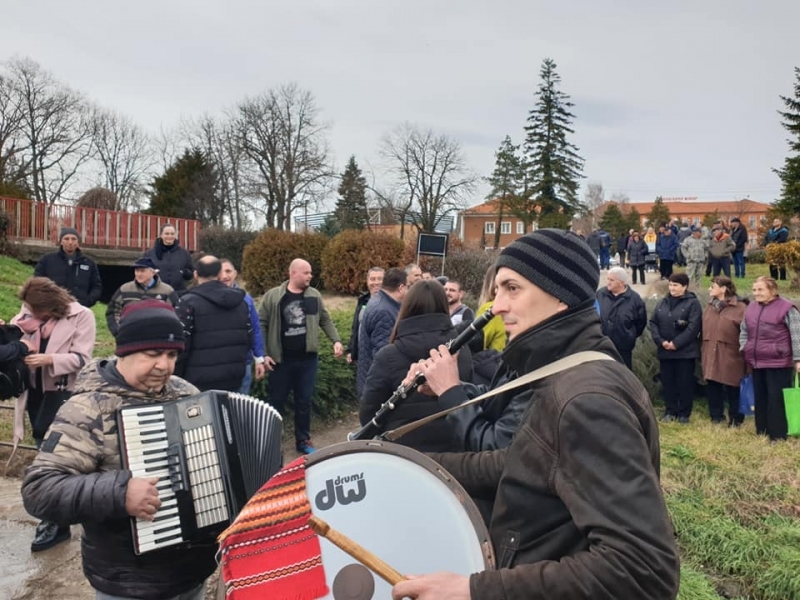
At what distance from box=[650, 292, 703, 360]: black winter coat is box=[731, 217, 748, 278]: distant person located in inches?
466

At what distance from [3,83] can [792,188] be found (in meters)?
46.5

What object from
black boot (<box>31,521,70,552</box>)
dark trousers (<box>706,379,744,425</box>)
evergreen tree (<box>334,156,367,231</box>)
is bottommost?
black boot (<box>31,521,70,552</box>)

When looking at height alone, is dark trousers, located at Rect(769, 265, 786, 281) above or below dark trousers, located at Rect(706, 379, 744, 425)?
above

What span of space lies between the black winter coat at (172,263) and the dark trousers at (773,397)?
23.4 feet

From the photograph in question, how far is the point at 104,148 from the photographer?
5112 centimetres

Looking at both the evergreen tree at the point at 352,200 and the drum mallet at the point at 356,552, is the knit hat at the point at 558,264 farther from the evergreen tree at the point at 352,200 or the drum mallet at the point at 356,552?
the evergreen tree at the point at 352,200

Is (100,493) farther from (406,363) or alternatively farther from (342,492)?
(406,363)

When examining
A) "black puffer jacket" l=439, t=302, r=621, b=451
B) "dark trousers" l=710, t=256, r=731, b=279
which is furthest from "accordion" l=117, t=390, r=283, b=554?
"dark trousers" l=710, t=256, r=731, b=279

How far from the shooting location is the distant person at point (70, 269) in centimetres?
762

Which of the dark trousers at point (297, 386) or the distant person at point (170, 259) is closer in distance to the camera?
the dark trousers at point (297, 386)

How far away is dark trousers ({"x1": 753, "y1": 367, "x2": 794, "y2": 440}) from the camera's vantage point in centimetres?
675

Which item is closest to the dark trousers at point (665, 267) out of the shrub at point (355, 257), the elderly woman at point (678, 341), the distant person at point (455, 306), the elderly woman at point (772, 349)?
the shrub at point (355, 257)

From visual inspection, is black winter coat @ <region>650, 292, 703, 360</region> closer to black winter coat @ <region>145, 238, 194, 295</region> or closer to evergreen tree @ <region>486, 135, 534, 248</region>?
black winter coat @ <region>145, 238, 194, 295</region>

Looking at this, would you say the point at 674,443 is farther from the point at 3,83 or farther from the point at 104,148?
the point at 104,148
